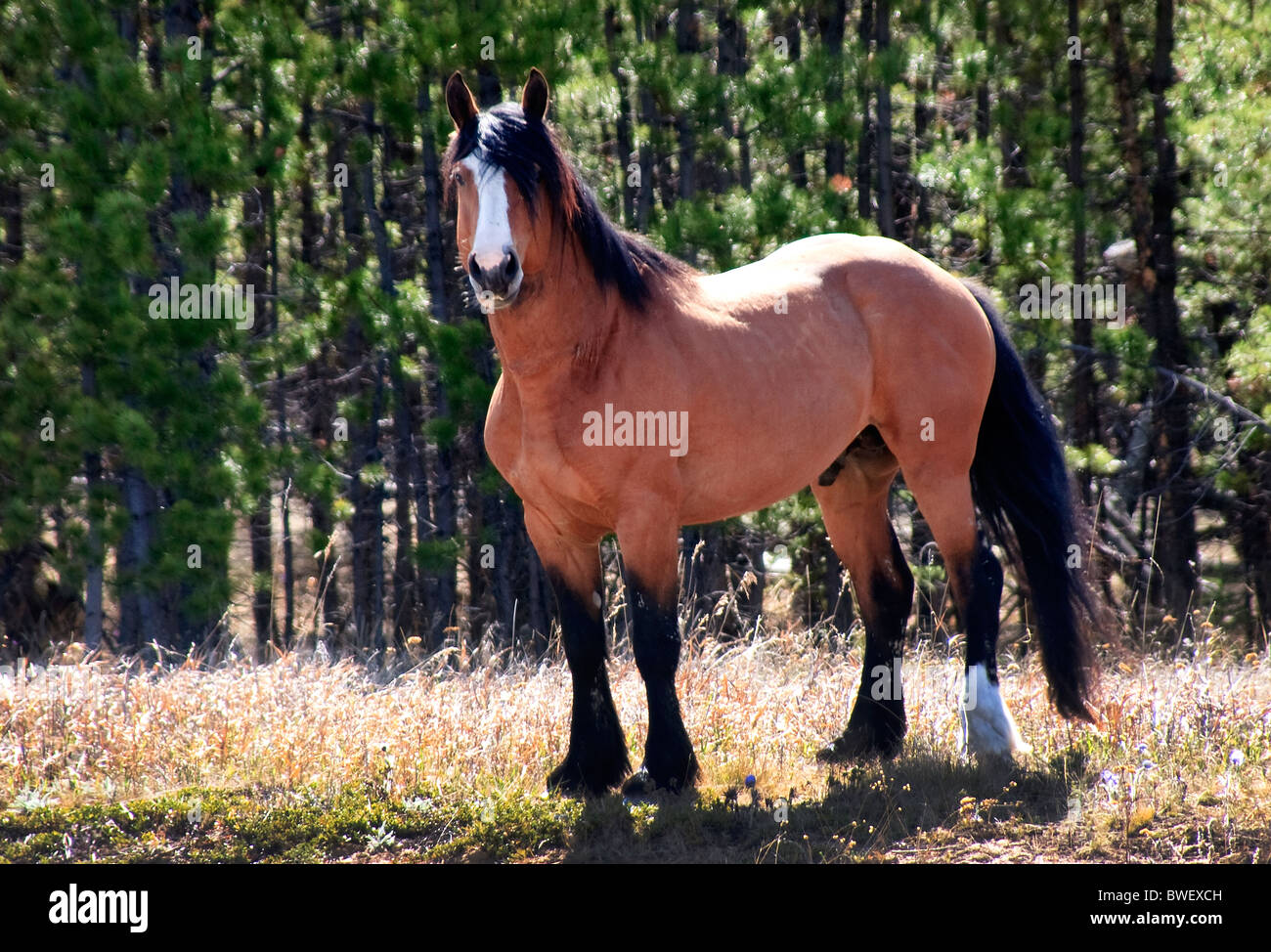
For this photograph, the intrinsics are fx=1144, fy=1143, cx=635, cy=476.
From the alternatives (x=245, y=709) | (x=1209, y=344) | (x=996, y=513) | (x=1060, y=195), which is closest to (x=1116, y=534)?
(x=1209, y=344)

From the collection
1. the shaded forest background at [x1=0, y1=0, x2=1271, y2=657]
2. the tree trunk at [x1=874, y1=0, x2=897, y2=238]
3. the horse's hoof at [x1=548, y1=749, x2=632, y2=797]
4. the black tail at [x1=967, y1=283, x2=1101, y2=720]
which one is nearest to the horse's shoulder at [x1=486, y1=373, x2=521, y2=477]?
the horse's hoof at [x1=548, y1=749, x2=632, y2=797]

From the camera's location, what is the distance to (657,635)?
431 cm

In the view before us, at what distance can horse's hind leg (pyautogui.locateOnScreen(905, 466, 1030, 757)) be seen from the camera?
16.3 ft

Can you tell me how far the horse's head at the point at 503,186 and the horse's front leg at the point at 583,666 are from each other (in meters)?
1.10

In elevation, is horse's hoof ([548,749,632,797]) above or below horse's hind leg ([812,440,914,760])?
below

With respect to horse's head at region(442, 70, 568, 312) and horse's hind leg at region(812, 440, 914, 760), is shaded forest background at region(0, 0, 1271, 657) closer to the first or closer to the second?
horse's hind leg at region(812, 440, 914, 760)

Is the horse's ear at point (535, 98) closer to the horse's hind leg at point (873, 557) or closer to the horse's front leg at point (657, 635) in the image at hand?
the horse's front leg at point (657, 635)

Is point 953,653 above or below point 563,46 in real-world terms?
below

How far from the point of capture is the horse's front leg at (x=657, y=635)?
428 cm

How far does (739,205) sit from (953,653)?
380 centimetres

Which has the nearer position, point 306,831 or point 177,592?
point 306,831

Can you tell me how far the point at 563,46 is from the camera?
8781 millimetres

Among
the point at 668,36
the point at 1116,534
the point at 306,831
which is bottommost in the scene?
the point at 306,831

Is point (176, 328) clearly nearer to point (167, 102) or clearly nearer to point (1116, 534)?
point (167, 102)
